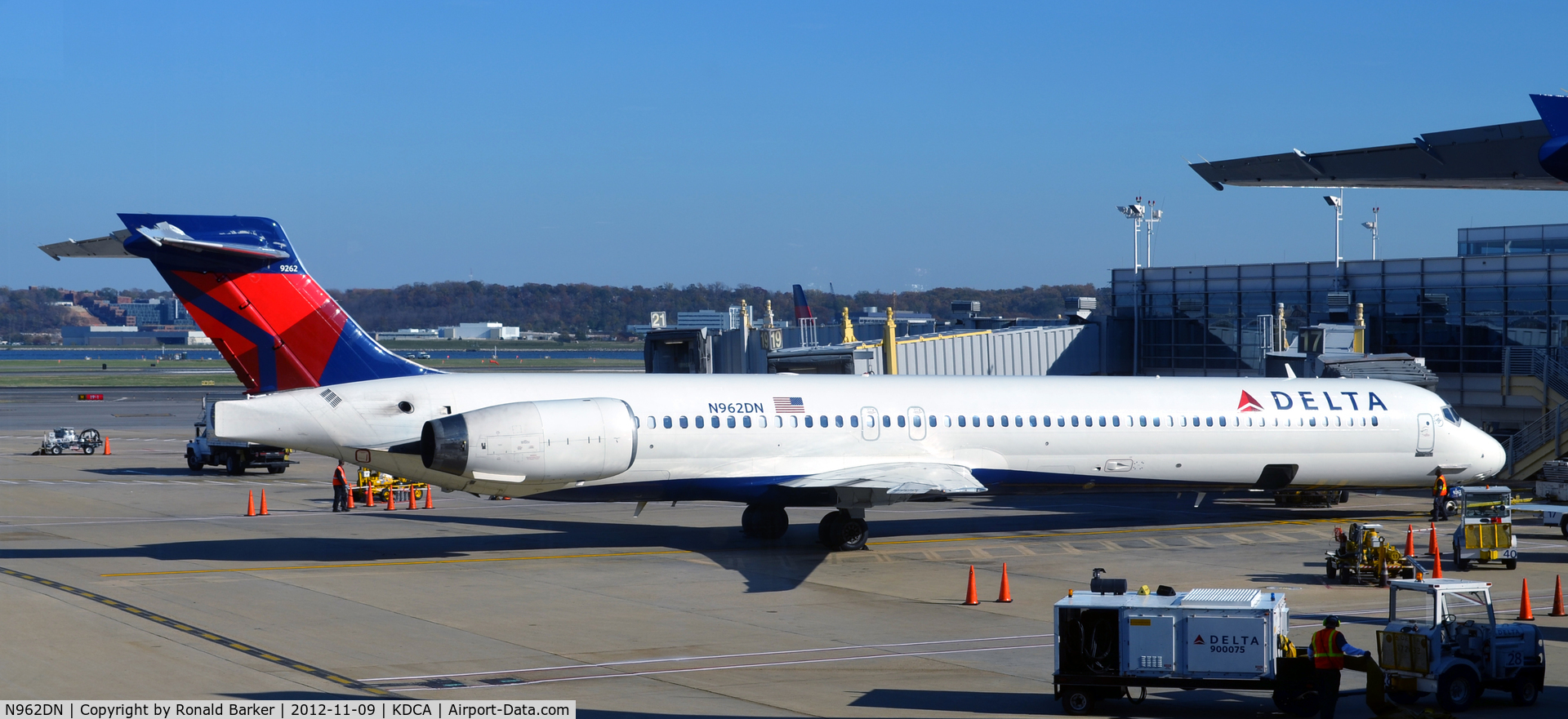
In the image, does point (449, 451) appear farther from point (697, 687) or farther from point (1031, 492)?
point (1031, 492)

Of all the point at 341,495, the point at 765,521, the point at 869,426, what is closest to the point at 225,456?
the point at 341,495

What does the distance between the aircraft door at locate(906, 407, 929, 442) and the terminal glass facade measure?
2060cm

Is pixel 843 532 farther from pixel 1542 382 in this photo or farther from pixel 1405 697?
pixel 1542 382

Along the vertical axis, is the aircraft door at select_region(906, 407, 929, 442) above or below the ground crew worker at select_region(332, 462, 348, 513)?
above

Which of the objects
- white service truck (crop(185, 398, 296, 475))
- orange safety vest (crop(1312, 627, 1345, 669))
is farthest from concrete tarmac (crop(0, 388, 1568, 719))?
white service truck (crop(185, 398, 296, 475))

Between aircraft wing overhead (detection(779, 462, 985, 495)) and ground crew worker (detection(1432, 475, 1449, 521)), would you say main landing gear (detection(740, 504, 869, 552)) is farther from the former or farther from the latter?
ground crew worker (detection(1432, 475, 1449, 521))

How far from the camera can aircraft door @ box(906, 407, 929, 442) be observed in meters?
27.0

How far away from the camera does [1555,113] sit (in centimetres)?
1155

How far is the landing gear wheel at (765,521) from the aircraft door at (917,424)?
9.72 ft

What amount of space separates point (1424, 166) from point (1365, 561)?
1003 centimetres

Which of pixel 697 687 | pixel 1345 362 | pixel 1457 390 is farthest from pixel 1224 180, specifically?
pixel 1457 390

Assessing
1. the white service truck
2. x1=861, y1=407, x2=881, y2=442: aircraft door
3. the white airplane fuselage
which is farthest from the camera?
the white service truck

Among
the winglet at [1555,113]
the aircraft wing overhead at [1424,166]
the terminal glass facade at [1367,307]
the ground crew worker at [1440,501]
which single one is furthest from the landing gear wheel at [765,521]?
the terminal glass facade at [1367,307]

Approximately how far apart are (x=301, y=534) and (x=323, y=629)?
37.6ft
